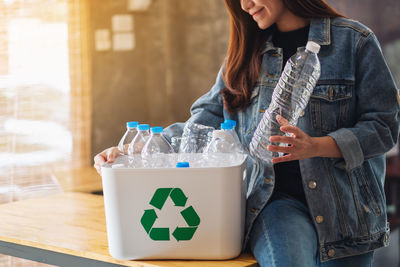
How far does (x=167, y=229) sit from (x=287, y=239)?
31cm

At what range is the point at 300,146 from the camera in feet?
4.42

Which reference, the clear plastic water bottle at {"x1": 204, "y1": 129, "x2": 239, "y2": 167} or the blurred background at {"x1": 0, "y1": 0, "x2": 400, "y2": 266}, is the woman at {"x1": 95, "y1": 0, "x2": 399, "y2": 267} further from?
the blurred background at {"x1": 0, "y1": 0, "x2": 400, "y2": 266}

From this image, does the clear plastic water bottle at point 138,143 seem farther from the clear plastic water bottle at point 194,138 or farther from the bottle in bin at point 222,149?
the bottle in bin at point 222,149

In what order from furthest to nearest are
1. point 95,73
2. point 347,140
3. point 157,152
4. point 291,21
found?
point 95,73 < point 291,21 < point 157,152 < point 347,140

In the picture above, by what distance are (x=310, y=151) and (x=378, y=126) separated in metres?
0.23

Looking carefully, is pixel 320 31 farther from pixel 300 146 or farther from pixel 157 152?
pixel 157 152

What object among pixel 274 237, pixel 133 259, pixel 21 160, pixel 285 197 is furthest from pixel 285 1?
pixel 21 160

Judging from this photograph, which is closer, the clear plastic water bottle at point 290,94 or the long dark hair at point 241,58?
the clear plastic water bottle at point 290,94

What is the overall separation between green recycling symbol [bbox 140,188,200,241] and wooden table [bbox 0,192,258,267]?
0.25ft

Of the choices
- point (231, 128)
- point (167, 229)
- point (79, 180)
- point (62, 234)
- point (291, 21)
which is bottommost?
point (79, 180)

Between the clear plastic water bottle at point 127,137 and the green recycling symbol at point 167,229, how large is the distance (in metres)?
0.30

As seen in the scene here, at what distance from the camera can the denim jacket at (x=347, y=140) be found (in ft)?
4.82

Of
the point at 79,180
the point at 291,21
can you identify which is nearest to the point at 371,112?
the point at 291,21

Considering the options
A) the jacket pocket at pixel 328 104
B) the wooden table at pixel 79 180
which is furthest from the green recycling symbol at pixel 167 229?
the wooden table at pixel 79 180
